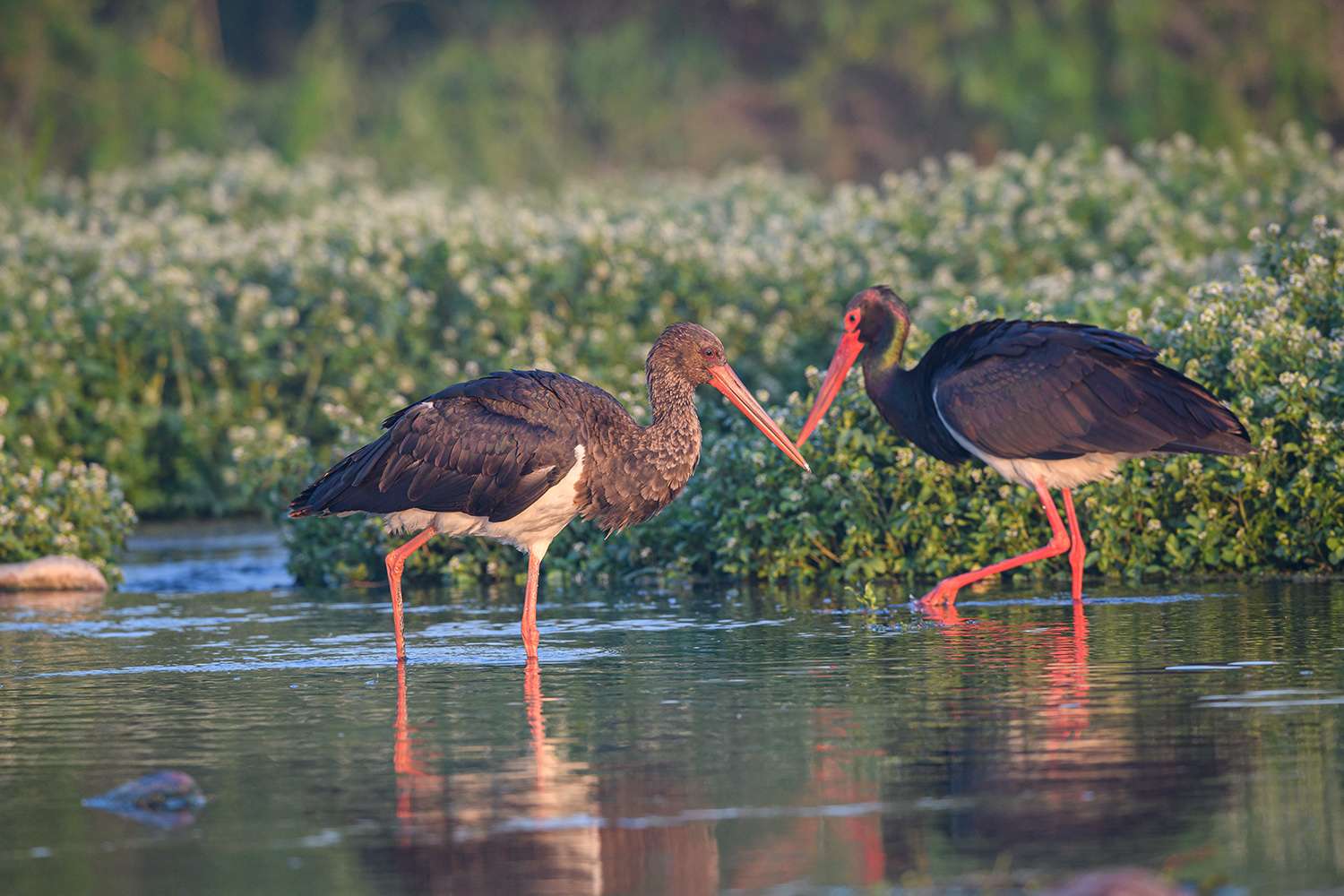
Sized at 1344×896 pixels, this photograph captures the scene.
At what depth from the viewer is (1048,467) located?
11.1 m

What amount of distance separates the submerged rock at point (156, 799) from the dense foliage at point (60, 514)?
7.16 m

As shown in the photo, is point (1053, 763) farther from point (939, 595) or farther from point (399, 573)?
point (399, 573)

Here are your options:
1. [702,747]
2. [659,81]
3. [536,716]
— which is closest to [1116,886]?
[702,747]

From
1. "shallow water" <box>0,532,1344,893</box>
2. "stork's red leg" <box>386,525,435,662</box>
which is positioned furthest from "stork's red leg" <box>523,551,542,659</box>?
"stork's red leg" <box>386,525,435,662</box>

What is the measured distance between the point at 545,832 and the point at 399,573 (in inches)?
184

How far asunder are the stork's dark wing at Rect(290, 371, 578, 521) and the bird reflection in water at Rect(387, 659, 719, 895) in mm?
2876

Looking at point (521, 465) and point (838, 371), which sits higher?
point (838, 371)

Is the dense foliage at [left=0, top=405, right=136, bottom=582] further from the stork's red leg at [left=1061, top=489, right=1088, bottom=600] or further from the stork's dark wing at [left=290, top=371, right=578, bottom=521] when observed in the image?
the stork's red leg at [left=1061, top=489, right=1088, bottom=600]

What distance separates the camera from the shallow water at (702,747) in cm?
576

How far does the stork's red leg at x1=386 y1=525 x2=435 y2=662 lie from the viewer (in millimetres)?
9991

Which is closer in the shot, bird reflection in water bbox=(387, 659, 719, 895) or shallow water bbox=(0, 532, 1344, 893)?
bird reflection in water bbox=(387, 659, 719, 895)

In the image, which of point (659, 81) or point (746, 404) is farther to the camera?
point (659, 81)

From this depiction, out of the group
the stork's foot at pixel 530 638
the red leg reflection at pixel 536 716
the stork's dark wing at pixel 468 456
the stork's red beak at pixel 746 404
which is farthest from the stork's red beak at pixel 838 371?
the red leg reflection at pixel 536 716

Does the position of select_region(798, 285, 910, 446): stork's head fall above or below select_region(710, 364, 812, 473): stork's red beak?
above
